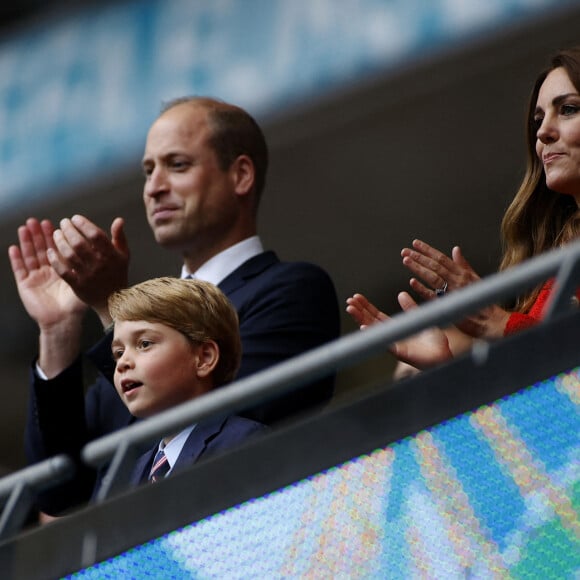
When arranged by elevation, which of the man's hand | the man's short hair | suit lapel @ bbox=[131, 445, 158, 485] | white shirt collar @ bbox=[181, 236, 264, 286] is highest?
the man's short hair

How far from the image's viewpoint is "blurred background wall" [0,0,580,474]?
6.41 m

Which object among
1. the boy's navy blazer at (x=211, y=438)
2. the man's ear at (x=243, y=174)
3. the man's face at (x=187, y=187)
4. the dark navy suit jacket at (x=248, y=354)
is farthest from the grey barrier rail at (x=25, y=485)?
the man's ear at (x=243, y=174)

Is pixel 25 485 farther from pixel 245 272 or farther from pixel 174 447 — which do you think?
pixel 245 272

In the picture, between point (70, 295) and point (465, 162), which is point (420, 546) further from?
point (465, 162)

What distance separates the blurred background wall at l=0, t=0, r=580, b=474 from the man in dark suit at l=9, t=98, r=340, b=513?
9.28 feet

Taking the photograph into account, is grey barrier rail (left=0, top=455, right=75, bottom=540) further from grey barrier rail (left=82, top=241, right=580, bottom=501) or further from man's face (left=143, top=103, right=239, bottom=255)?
man's face (left=143, top=103, right=239, bottom=255)

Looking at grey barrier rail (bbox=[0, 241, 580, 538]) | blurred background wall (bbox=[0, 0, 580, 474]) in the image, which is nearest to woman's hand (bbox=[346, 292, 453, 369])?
grey barrier rail (bbox=[0, 241, 580, 538])

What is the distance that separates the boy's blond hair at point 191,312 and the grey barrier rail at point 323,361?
0.71 metres

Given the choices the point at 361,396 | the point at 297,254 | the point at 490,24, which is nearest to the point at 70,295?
the point at 361,396

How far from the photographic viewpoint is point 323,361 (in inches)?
67.4

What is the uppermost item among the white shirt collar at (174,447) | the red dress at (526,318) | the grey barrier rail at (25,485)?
the grey barrier rail at (25,485)

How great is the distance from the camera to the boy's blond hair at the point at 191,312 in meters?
2.53

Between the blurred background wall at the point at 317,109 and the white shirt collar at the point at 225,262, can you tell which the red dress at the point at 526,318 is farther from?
the blurred background wall at the point at 317,109

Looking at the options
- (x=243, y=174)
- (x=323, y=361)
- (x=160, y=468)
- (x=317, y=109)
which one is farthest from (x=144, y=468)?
(x=317, y=109)
